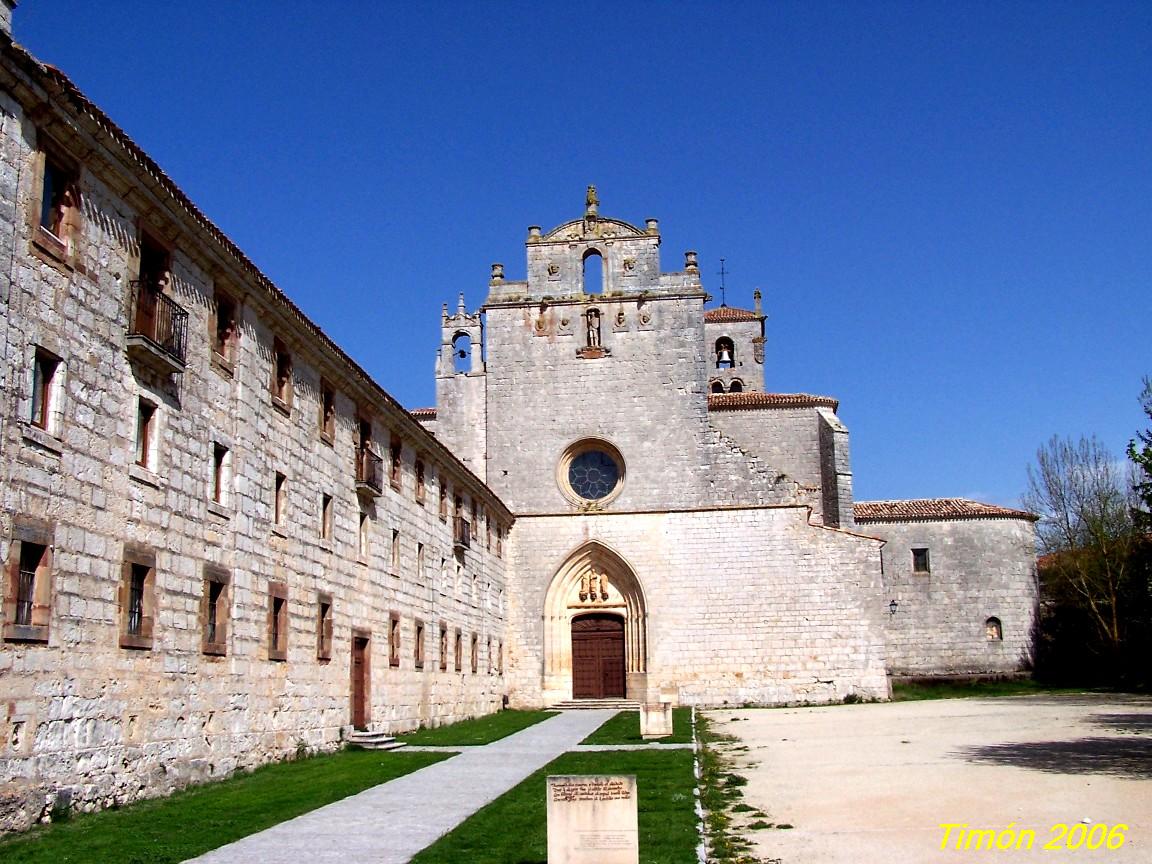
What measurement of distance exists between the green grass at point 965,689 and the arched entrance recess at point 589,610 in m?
8.53

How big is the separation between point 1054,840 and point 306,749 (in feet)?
41.1

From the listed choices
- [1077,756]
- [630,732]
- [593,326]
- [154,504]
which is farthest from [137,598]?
[593,326]

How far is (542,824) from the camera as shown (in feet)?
35.7

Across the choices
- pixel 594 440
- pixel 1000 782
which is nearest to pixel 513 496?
pixel 594 440

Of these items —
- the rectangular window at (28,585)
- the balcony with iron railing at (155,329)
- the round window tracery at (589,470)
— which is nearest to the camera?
the rectangular window at (28,585)

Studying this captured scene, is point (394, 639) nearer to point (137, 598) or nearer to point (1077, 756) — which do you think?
point (137, 598)

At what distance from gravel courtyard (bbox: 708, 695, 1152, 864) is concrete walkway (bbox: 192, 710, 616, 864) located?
3107mm

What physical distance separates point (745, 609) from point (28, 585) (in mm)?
25961

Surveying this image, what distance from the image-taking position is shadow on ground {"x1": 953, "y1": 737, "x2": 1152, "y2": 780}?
45.5 ft

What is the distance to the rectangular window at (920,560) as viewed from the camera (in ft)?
139

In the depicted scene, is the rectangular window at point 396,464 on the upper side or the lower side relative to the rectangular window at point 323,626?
upper

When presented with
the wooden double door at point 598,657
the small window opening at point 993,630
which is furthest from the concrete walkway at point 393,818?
the small window opening at point 993,630

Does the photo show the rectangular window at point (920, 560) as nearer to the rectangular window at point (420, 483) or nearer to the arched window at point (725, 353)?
the arched window at point (725, 353)

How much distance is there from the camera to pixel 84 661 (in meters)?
11.9
